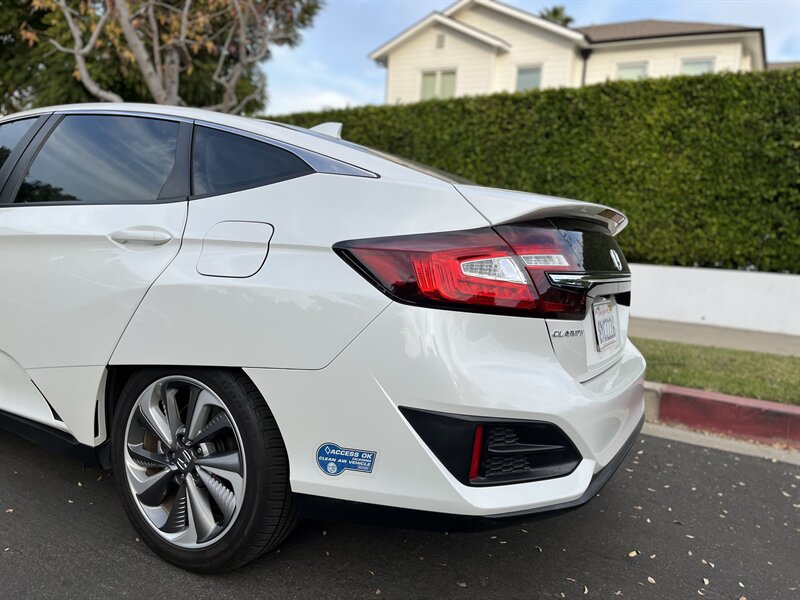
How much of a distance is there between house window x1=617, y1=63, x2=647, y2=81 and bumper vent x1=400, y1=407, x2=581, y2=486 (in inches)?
673

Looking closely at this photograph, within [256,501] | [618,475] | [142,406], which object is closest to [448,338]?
[256,501]

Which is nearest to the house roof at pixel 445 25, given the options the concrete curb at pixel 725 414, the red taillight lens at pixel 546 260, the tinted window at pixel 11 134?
the concrete curb at pixel 725 414

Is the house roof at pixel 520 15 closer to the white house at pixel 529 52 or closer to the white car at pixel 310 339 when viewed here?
the white house at pixel 529 52

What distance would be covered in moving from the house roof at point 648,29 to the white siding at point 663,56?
0.26 meters

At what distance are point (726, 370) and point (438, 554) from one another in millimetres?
3668

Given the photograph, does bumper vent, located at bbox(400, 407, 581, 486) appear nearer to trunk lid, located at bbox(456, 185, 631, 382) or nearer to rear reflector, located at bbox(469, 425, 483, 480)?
rear reflector, located at bbox(469, 425, 483, 480)

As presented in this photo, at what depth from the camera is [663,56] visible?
1614 cm

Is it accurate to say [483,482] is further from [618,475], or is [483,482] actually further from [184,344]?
[618,475]

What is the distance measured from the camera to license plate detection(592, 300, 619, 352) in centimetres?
197

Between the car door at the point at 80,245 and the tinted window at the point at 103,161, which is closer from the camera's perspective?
the car door at the point at 80,245

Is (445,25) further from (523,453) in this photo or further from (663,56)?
(523,453)

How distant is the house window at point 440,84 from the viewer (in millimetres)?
17484

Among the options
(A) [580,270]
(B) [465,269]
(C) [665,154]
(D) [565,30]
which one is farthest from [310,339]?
(D) [565,30]

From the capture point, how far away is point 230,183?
1975 mm
